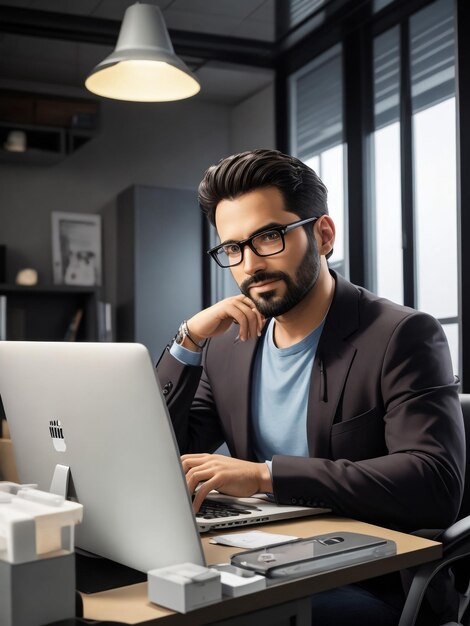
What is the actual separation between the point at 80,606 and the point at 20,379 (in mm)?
395

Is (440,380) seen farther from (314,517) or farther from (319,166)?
(319,166)

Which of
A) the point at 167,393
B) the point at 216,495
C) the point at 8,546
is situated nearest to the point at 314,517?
the point at 216,495

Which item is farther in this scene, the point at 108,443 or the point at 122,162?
the point at 122,162

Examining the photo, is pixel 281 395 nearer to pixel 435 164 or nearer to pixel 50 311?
pixel 435 164

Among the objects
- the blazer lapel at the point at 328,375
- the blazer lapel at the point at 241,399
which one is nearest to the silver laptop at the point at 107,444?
the blazer lapel at the point at 328,375

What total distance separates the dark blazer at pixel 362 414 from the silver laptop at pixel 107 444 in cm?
23

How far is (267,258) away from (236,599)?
0.89 metres

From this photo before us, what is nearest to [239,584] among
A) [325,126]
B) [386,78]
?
[386,78]

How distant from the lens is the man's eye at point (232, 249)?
66.0 inches

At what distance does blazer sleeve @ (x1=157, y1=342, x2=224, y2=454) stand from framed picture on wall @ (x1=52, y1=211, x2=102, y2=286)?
3482mm

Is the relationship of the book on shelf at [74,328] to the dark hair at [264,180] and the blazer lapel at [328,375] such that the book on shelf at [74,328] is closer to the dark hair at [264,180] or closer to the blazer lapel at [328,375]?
the dark hair at [264,180]

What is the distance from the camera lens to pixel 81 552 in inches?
46.5

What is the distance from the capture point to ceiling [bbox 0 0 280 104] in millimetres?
4051

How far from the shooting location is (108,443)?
1009 millimetres
